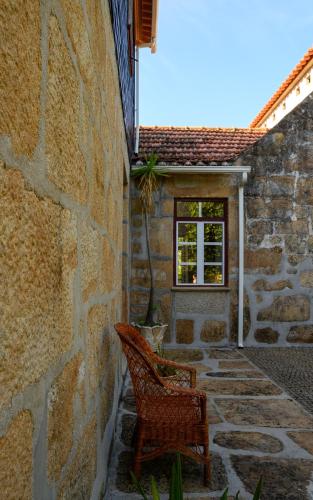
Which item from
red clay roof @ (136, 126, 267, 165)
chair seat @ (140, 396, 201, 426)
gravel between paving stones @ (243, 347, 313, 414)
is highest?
red clay roof @ (136, 126, 267, 165)

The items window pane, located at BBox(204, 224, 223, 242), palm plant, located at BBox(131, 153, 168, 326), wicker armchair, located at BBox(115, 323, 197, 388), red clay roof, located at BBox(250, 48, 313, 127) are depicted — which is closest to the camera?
wicker armchair, located at BBox(115, 323, 197, 388)

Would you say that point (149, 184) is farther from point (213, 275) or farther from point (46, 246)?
point (46, 246)

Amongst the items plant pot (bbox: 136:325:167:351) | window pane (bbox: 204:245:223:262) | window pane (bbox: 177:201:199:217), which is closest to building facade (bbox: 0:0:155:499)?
plant pot (bbox: 136:325:167:351)

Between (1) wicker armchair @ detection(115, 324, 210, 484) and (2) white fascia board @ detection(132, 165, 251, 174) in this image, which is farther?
(2) white fascia board @ detection(132, 165, 251, 174)

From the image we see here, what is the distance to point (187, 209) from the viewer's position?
6219mm

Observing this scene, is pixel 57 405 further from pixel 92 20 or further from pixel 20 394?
pixel 92 20

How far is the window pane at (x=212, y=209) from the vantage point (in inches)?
245

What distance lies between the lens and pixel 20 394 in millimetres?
664

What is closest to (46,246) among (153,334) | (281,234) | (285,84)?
(153,334)

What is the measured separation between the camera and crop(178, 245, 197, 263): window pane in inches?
245

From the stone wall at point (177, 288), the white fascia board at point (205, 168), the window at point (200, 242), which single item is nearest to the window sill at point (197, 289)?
the stone wall at point (177, 288)

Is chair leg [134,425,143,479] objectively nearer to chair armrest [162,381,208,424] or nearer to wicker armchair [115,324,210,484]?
wicker armchair [115,324,210,484]

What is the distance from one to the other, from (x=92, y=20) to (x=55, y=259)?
3.36 ft

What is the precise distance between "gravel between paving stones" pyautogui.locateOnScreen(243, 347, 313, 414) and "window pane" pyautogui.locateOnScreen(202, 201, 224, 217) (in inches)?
83.4
